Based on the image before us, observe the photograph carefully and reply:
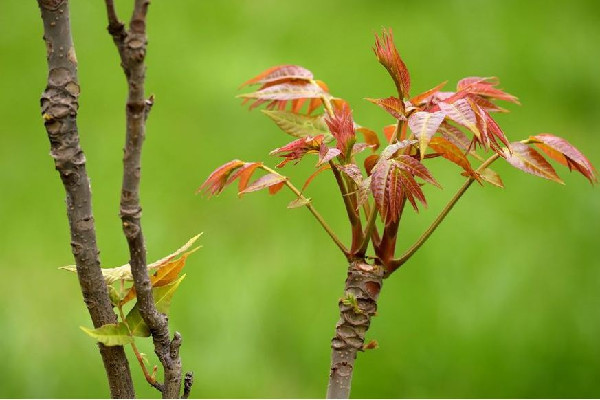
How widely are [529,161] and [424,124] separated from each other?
0.15m

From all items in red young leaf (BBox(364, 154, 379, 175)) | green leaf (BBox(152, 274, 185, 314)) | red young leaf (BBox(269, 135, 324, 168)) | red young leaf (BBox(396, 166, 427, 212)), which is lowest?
green leaf (BBox(152, 274, 185, 314))

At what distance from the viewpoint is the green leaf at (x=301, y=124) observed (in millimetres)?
838

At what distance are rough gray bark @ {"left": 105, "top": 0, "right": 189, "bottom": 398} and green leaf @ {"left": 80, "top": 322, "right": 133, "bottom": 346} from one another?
2 centimetres

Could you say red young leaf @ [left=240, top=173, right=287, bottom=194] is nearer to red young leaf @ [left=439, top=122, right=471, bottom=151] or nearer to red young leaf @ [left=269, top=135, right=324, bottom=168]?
red young leaf @ [left=269, top=135, right=324, bottom=168]

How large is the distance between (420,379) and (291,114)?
3.94ft

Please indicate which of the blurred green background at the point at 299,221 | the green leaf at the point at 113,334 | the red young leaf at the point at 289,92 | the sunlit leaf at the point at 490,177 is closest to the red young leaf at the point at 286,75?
the red young leaf at the point at 289,92

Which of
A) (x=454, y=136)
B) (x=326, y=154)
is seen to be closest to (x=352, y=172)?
(x=326, y=154)

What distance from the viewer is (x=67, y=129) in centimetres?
65

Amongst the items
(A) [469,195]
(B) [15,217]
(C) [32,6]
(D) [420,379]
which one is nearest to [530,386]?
(D) [420,379]

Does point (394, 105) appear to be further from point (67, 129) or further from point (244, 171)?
point (67, 129)

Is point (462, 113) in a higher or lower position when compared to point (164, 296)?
higher

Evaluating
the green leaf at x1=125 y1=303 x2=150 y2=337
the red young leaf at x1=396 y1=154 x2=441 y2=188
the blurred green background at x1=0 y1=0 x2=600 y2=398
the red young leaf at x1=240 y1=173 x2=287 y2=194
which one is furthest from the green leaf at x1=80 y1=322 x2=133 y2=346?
the blurred green background at x1=0 y1=0 x2=600 y2=398

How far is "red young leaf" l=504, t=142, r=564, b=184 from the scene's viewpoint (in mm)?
783

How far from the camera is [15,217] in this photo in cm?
228
